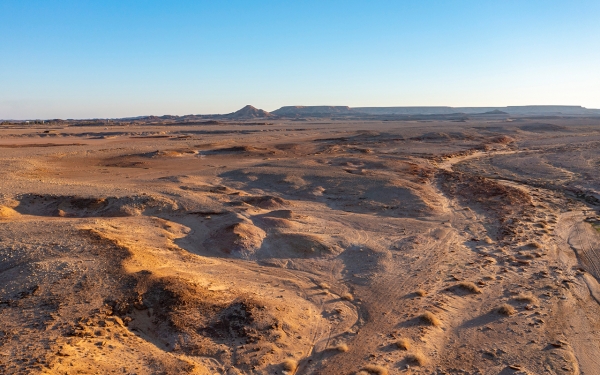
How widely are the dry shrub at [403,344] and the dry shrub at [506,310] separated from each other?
106 inches

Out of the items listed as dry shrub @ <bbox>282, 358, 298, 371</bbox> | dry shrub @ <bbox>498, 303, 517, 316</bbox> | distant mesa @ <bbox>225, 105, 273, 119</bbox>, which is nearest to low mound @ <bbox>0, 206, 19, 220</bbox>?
dry shrub @ <bbox>282, 358, 298, 371</bbox>

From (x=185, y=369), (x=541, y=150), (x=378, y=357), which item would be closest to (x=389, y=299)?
(x=378, y=357)

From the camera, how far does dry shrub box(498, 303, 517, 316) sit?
9.89 meters

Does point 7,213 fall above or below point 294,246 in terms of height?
above

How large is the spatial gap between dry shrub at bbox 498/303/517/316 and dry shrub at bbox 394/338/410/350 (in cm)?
269

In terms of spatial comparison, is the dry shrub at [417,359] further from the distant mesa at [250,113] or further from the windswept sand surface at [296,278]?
the distant mesa at [250,113]

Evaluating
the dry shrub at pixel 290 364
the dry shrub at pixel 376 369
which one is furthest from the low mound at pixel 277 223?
the dry shrub at pixel 376 369

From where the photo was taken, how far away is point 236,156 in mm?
35781

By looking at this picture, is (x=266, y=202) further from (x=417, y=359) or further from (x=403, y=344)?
(x=417, y=359)

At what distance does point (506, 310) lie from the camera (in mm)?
9914

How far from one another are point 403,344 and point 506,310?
2.96m

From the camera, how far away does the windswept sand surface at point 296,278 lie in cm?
790

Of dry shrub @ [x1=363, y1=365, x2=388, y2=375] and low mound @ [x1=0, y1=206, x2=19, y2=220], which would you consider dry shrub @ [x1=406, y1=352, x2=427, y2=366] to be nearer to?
dry shrub @ [x1=363, y1=365, x2=388, y2=375]

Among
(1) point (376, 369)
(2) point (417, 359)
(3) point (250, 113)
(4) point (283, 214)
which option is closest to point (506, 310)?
(2) point (417, 359)
